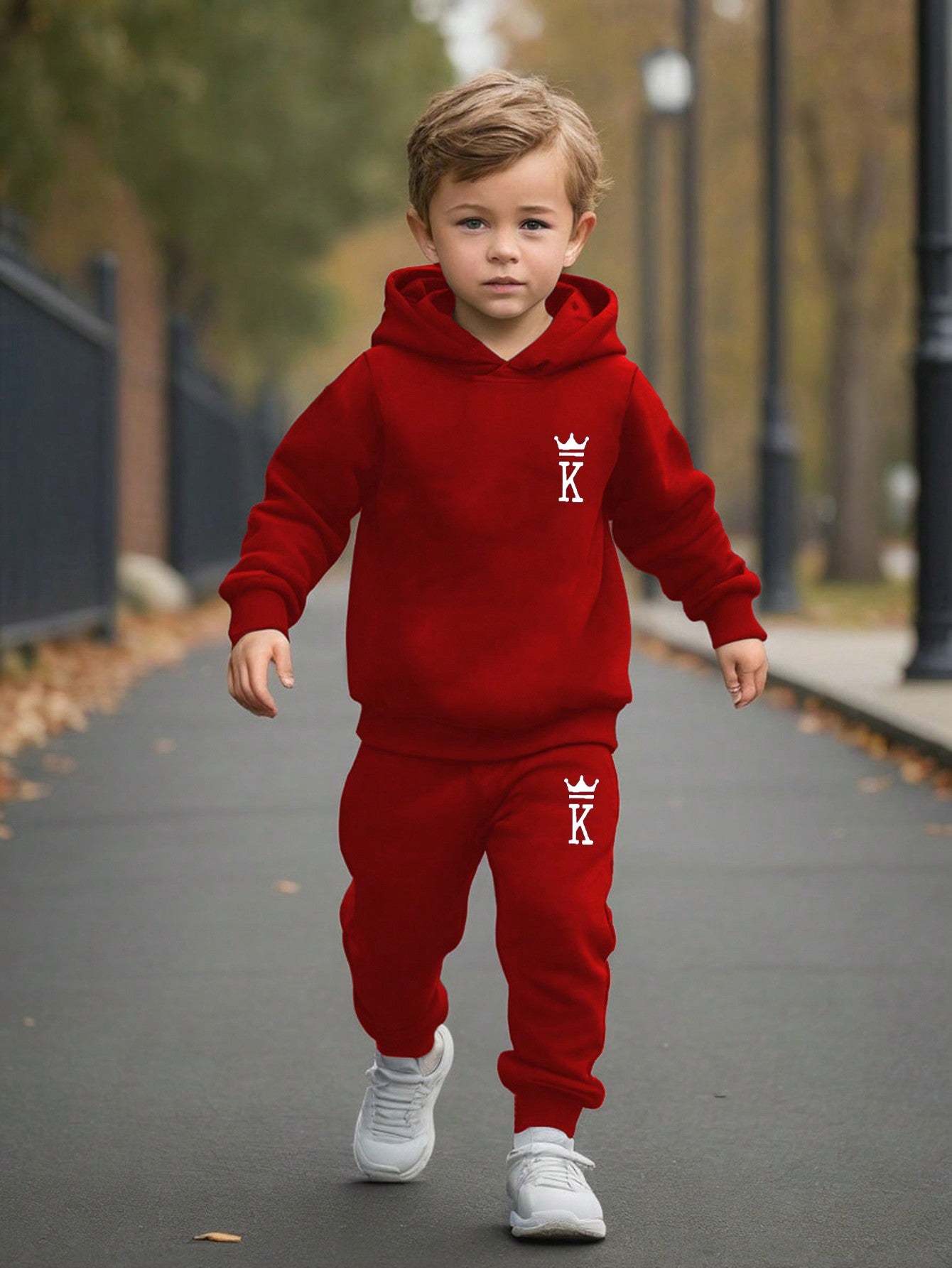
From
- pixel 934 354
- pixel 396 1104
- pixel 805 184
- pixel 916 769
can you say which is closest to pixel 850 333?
pixel 805 184

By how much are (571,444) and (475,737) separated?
0.46 meters

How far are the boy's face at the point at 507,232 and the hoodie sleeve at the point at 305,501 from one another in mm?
232

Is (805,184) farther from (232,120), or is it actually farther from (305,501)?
(305,501)

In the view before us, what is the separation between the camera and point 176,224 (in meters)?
27.0

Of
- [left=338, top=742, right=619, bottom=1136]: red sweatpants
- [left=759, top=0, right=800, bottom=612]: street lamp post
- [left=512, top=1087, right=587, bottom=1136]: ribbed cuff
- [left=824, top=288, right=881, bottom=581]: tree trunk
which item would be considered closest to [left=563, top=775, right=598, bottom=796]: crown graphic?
[left=338, top=742, right=619, bottom=1136]: red sweatpants

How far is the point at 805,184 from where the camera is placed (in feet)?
90.7

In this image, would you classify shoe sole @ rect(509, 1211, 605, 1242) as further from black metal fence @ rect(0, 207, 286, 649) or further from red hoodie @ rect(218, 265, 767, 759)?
black metal fence @ rect(0, 207, 286, 649)

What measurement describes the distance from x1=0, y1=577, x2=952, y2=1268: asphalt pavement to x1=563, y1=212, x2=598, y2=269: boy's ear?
1438 millimetres

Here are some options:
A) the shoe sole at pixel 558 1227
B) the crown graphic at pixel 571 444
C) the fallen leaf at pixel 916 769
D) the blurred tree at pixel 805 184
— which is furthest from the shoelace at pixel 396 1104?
the blurred tree at pixel 805 184

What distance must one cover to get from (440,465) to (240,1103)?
1318 mm

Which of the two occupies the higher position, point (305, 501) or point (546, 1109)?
point (305, 501)

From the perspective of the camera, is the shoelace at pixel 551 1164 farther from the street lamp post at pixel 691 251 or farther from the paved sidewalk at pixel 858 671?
the street lamp post at pixel 691 251

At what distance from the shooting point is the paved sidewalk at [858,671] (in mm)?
9016

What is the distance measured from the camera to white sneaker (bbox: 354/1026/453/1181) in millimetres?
3430
